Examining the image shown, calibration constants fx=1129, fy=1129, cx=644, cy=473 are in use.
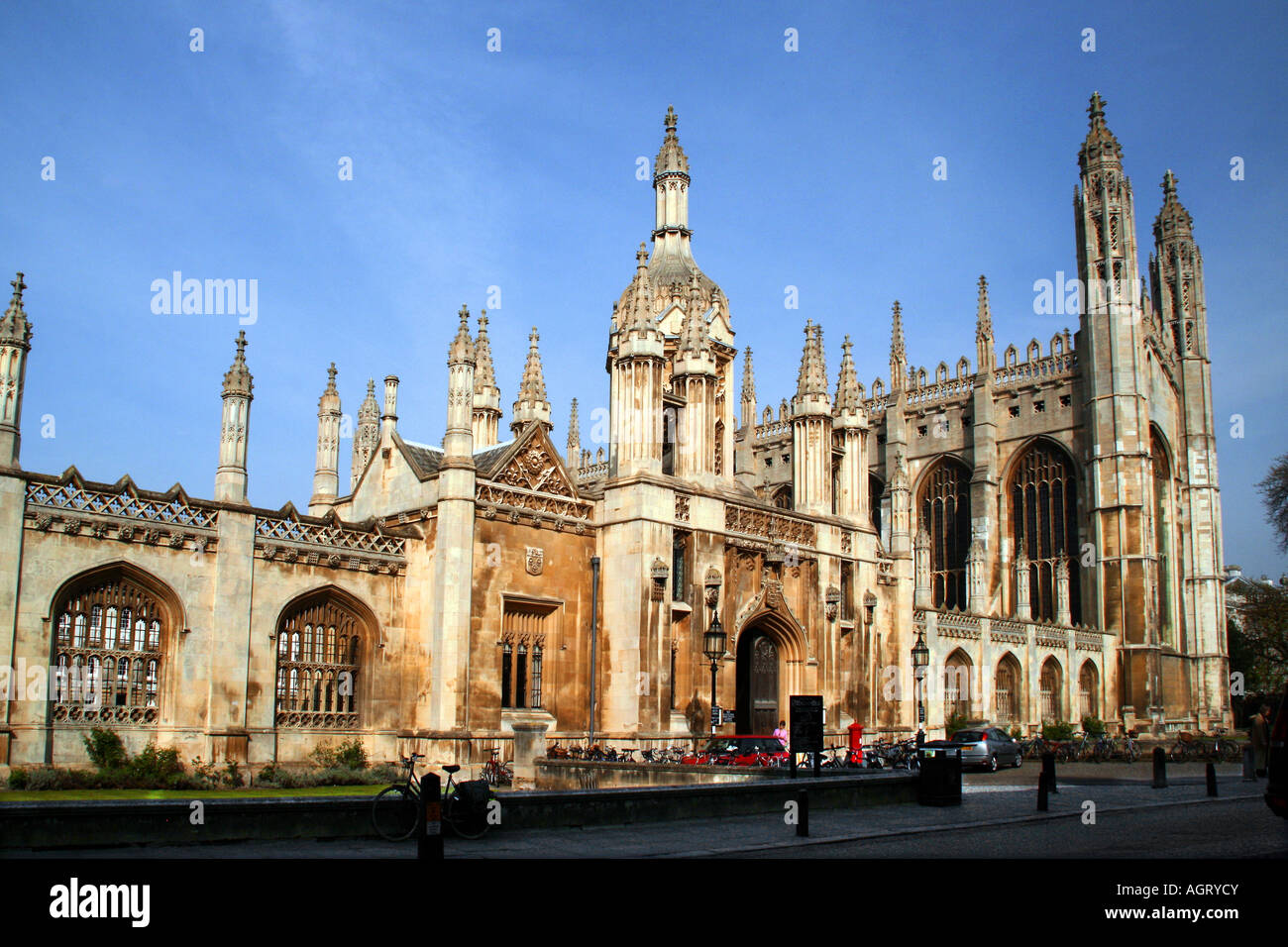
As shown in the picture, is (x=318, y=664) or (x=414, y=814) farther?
(x=318, y=664)

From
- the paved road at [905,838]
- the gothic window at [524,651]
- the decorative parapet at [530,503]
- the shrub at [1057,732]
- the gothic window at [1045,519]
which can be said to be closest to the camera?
the paved road at [905,838]

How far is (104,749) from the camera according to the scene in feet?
68.3

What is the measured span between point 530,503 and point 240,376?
24.6 feet

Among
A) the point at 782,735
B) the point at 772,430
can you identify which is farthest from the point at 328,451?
the point at 772,430

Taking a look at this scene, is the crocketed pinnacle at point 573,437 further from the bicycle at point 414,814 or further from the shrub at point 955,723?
the bicycle at point 414,814

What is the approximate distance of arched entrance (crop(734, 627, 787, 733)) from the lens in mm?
32719

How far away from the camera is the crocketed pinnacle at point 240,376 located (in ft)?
78.2

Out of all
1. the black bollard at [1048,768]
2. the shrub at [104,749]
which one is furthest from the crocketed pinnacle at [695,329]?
the shrub at [104,749]

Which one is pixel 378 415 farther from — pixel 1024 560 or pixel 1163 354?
pixel 1163 354

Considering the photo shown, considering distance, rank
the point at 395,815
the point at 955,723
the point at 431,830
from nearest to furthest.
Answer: the point at 431,830, the point at 395,815, the point at 955,723

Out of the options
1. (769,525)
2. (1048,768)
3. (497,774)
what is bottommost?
(497,774)

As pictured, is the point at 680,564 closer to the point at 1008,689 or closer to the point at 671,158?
the point at 671,158

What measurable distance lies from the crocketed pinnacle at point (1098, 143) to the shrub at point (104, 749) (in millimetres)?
59783
